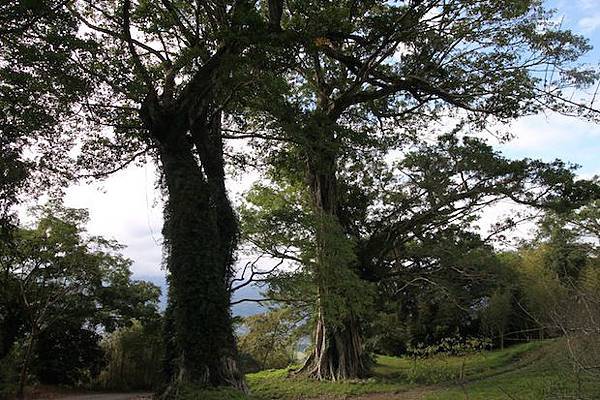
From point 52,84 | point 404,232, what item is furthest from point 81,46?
point 404,232

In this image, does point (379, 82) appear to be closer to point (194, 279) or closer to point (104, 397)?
point (194, 279)

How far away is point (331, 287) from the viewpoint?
37.2 ft

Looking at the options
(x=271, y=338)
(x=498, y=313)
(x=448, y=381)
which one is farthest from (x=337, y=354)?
(x=498, y=313)

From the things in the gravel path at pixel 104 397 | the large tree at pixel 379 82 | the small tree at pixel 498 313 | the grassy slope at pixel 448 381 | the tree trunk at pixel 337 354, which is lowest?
the gravel path at pixel 104 397

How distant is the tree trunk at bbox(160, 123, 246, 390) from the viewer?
8125 mm

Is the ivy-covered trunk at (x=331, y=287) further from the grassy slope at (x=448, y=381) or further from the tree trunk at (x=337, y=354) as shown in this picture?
the grassy slope at (x=448, y=381)

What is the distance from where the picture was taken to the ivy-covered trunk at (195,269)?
26.7 feet

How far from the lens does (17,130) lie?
6500 millimetres

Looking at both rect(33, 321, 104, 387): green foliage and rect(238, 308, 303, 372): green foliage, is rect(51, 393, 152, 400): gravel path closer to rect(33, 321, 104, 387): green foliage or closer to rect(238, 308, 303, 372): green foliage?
rect(33, 321, 104, 387): green foliage

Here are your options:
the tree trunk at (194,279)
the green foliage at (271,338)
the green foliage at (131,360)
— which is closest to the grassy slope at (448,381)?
the tree trunk at (194,279)

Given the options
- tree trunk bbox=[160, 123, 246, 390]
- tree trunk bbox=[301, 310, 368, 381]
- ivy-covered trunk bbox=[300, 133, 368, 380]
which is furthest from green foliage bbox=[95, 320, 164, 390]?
tree trunk bbox=[160, 123, 246, 390]

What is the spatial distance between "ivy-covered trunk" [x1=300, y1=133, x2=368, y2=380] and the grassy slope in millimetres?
632

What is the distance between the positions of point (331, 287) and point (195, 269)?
12.8ft

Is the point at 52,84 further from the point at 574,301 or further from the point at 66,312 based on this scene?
the point at 66,312
